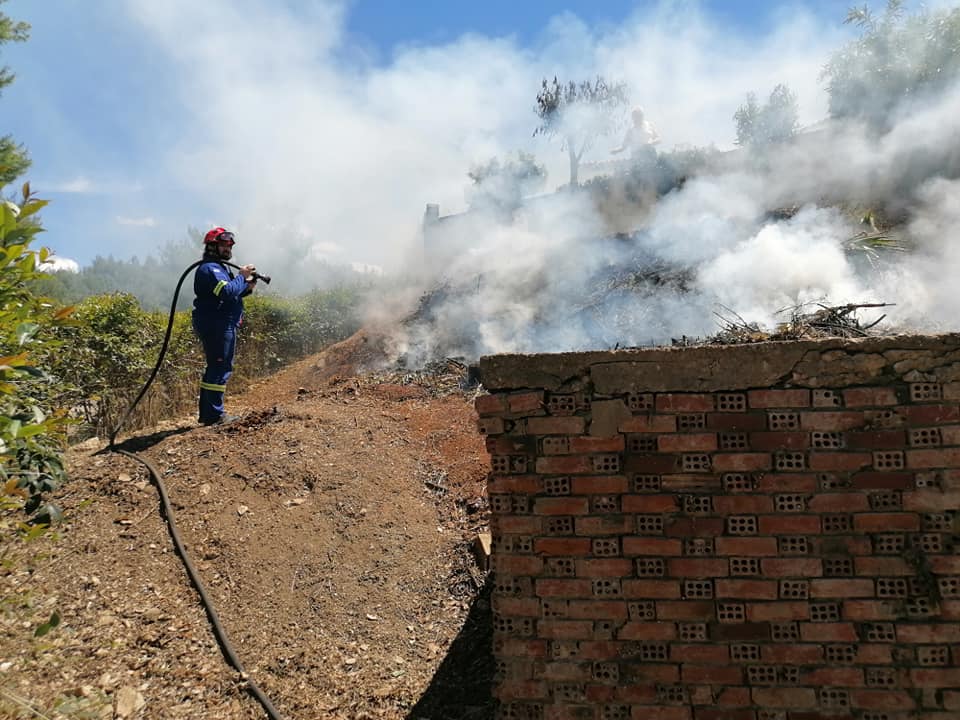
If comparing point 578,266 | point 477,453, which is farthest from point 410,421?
point 578,266

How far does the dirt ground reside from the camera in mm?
3201

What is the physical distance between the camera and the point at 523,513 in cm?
256

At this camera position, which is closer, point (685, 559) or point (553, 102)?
point (685, 559)

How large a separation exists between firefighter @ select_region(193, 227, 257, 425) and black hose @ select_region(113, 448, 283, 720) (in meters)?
1.16

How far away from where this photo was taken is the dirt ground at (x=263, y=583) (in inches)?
126

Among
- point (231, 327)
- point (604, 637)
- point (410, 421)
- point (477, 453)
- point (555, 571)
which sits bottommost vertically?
point (604, 637)

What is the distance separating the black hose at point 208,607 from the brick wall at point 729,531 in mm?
1470

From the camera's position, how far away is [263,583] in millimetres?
3973

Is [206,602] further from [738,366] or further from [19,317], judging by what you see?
[738,366]

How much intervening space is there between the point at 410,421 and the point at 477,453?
1175mm

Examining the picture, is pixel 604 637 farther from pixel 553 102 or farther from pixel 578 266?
pixel 553 102

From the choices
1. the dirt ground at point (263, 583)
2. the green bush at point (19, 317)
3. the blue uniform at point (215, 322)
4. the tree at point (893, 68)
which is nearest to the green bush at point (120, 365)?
the dirt ground at point (263, 583)

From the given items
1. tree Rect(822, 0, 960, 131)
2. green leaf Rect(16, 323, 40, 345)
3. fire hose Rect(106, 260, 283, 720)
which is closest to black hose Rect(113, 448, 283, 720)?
fire hose Rect(106, 260, 283, 720)

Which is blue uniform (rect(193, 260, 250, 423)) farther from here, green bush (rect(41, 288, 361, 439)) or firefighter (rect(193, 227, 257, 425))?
green bush (rect(41, 288, 361, 439))
